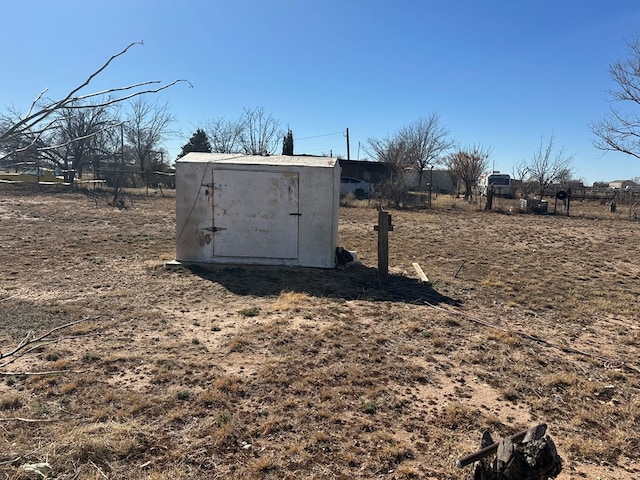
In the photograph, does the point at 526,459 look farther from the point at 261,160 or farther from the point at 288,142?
the point at 288,142

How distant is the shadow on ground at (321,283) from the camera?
7289 millimetres

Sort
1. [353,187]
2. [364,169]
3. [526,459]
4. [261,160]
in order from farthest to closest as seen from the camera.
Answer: [364,169] < [353,187] < [261,160] < [526,459]

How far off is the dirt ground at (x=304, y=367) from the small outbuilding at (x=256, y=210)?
1.54 feet

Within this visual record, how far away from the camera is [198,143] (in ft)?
141

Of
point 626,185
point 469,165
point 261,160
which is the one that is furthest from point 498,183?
point 261,160

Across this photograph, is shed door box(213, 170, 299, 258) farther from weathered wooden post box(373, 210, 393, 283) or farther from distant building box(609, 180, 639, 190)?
distant building box(609, 180, 639, 190)

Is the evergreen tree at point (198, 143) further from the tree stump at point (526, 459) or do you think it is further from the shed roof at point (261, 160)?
the tree stump at point (526, 459)

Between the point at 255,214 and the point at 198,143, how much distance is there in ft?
120

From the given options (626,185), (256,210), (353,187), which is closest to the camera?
(256,210)

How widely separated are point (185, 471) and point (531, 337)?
4.37 meters

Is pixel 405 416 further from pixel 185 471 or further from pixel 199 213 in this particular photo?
pixel 199 213

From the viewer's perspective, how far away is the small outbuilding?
29.1 ft

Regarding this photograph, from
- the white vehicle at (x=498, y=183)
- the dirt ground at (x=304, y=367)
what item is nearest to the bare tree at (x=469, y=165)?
the white vehicle at (x=498, y=183)

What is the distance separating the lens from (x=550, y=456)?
2.04 meters
